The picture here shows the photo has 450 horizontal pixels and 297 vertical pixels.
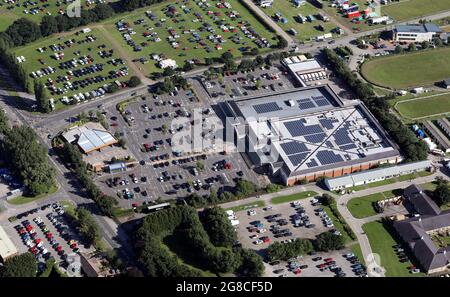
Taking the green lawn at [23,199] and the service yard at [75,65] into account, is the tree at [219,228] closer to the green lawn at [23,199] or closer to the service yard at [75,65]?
the green lawn at [23,199]

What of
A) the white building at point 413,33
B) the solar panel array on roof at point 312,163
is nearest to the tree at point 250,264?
the solar panel array on roof at point 312,163

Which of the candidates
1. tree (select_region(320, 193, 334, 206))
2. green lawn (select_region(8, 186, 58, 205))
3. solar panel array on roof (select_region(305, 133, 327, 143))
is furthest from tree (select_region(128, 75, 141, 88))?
tree (select_region(320, 193, 334, 206))

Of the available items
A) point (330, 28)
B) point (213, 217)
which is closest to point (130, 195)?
point (213, 217)

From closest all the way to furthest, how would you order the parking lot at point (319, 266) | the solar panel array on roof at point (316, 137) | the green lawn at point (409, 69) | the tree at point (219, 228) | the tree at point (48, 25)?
→ the parking lot at point (319, 266) < the tree at point (219, 228) < the solar panel array on roof at point (316, 137) < the green lawn at point (409, 69) < the tree at point (48, 25)

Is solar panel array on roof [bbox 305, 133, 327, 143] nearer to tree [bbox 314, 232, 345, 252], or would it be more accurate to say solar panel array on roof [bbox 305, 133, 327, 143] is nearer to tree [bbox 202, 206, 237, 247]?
tree [bbox 314, 232, 345, 252]

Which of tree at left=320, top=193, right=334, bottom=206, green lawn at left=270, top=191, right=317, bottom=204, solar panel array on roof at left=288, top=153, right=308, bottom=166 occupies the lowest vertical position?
green lawn at left=270, top=191, right=317, bottom=204

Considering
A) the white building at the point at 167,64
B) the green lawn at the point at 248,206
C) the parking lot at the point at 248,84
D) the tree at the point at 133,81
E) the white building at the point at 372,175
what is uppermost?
the white building at the point at 167,64

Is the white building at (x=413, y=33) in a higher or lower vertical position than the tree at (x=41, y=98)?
higher
